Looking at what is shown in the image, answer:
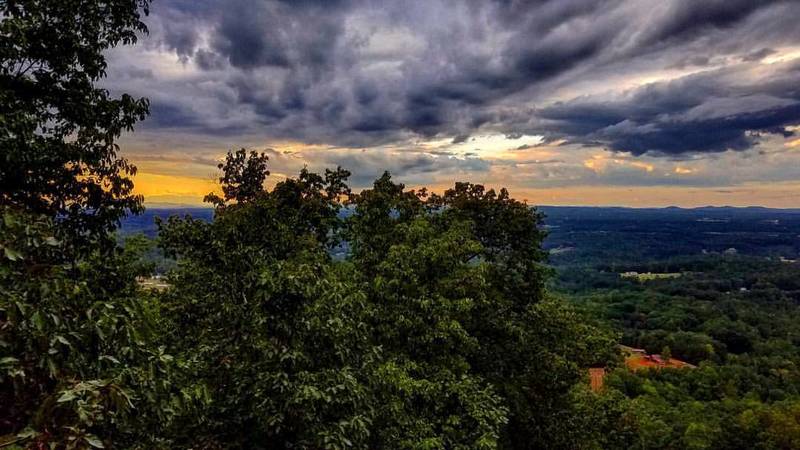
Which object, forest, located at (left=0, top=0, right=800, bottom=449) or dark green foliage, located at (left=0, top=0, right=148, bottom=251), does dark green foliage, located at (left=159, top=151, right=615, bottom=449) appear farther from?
dark green foliage, located at (left=0, top=0, right=148, bottom=251)

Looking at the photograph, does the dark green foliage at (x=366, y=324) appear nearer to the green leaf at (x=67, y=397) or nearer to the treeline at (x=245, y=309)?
the treeline at (x=245, y=309)

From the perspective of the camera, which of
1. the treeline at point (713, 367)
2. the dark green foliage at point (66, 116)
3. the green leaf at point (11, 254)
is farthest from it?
the treeline at point (713, 367)

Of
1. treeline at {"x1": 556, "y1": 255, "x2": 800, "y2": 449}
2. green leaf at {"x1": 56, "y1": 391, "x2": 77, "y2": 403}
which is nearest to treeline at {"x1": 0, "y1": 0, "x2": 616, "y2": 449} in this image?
green leaf at {"x1": 56, "y1": 391, "x2": 77, "y2": 403}

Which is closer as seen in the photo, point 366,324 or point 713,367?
point 366,324

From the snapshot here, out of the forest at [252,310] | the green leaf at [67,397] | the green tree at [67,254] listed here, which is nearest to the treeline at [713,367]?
the forest at [252,310]

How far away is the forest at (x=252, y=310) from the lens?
5797 mm

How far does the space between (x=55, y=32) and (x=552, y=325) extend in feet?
67.0

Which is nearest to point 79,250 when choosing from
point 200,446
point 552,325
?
point 200,446

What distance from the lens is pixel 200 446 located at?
9586 mm

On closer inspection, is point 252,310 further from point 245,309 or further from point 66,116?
point 66,116

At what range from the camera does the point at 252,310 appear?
1084cm

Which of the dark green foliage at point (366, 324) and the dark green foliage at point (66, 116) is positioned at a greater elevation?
the dark green foliage at point (66, 116)

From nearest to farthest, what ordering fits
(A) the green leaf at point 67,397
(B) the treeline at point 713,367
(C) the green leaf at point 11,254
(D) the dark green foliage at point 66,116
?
(A) the green leaf at point 67,397 → (C) the green leaf at point 11,254 → (D) the dark green foliage at point 66,116 → (B) the treeline at point 713,367

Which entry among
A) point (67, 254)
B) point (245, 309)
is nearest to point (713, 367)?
point (245, 309)
